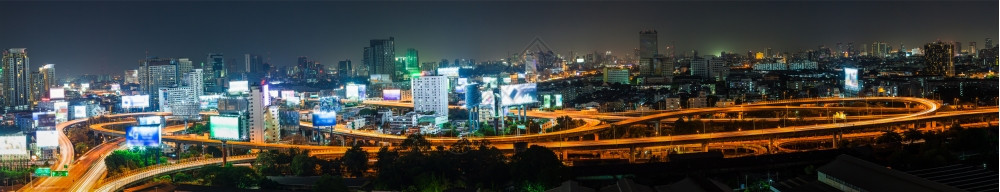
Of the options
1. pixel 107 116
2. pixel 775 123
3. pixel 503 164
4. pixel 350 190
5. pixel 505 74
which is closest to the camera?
pixel 350 190

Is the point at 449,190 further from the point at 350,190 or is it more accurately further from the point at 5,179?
the point at 5,179

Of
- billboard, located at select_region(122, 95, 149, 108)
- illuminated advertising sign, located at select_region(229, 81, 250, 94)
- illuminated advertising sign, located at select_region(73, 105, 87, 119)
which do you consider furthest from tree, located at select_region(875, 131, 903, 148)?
illuminated advertising sign, located at select_region(229, 81, 250, 94)

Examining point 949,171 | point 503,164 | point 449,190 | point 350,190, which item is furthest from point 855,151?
A: point 350,190

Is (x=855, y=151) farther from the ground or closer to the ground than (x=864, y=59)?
closer to the ground

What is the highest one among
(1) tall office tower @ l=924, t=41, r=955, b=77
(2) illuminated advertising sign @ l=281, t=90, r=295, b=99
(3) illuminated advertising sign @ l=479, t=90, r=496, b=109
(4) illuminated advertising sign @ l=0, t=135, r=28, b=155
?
(1) tall office tower @ l=924, t=41, r=955, b=77

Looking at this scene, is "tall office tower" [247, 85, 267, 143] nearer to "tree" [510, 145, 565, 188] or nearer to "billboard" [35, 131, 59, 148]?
"billboard" [35, 131, 59, 148]

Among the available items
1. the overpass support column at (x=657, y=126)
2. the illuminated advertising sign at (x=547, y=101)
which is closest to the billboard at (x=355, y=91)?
the illuminated advertising sign at (x=547, y=101)

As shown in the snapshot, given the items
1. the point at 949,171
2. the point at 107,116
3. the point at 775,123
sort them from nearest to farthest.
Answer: the point at 949,171
the point at 775,123
the point at 107,116
